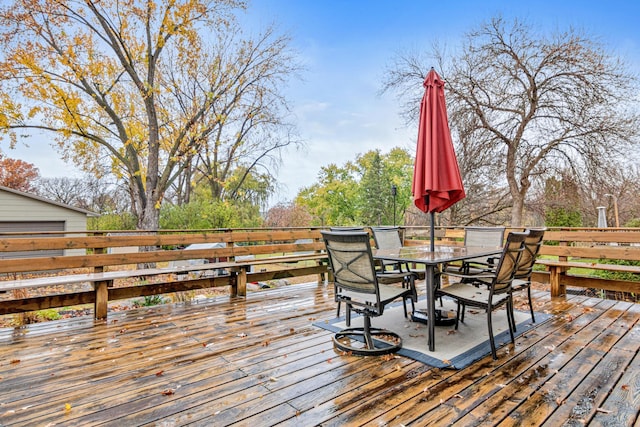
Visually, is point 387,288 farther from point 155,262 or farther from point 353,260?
point 155,262

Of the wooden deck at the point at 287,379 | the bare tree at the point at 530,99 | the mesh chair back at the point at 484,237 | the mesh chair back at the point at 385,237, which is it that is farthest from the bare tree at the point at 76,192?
the mesh chair back at the point at 484,237

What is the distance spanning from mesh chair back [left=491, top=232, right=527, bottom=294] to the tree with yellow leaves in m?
7.61

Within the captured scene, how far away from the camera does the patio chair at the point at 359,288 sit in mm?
2502

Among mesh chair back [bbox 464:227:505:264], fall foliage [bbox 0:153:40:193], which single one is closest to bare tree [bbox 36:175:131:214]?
fall foliage [bbox 0:153:40:193]

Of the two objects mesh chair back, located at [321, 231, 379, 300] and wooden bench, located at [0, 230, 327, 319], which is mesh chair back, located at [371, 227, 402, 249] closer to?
wooden bench, located at [0, 230, 327, 319]

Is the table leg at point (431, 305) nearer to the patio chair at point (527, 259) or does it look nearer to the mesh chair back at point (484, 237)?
the patio chair at point (527, 259)

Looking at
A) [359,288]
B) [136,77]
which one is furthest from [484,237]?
[136,77]

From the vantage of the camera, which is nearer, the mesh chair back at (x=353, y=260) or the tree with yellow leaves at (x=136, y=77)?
the mesh chair back at (x=353, y=260)

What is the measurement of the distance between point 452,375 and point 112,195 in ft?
57.8

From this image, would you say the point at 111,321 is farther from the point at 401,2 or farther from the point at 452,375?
the point at 401,2

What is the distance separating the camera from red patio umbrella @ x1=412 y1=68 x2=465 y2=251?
11.0 ft

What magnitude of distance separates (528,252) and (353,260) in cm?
165

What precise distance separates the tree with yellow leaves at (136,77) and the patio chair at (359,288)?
6741 millimetres

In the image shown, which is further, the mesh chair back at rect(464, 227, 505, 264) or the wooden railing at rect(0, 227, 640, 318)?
the mesh chair back at rect(464, 227, 505, 264)
